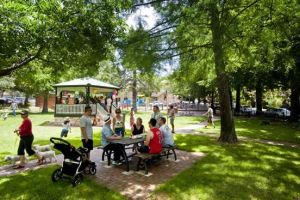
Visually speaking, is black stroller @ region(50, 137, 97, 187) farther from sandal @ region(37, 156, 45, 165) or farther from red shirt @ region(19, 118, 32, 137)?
sandal @ region(37, 156, 45, 165)

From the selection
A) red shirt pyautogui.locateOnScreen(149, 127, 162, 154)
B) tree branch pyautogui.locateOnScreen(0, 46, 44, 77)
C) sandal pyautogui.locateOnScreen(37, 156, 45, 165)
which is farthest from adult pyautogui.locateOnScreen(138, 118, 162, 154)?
tree branch pyautogui.locateOnScreen(0, 46, 44, 77)

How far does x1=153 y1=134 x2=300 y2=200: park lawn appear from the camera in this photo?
6.23 meters

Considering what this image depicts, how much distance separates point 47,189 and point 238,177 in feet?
16.0

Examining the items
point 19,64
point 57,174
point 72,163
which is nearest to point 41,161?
point 57,174

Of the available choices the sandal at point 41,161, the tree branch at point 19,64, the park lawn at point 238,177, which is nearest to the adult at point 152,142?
the park lawn at point 238,177

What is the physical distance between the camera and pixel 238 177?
740 cm

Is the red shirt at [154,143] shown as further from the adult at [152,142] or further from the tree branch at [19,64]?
the tree branch at [19,64]

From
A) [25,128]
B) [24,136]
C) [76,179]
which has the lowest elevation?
[76,179]

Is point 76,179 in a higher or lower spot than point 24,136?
lower

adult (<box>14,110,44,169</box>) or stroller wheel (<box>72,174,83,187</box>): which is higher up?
adult (<box>14,110,44,169</box>)

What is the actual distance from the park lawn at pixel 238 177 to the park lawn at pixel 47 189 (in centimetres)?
131

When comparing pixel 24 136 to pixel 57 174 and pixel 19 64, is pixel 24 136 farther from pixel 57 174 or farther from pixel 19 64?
pixel 19 64

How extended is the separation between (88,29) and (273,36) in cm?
564

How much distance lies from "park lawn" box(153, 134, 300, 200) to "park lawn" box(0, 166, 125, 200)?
131 centimetres
